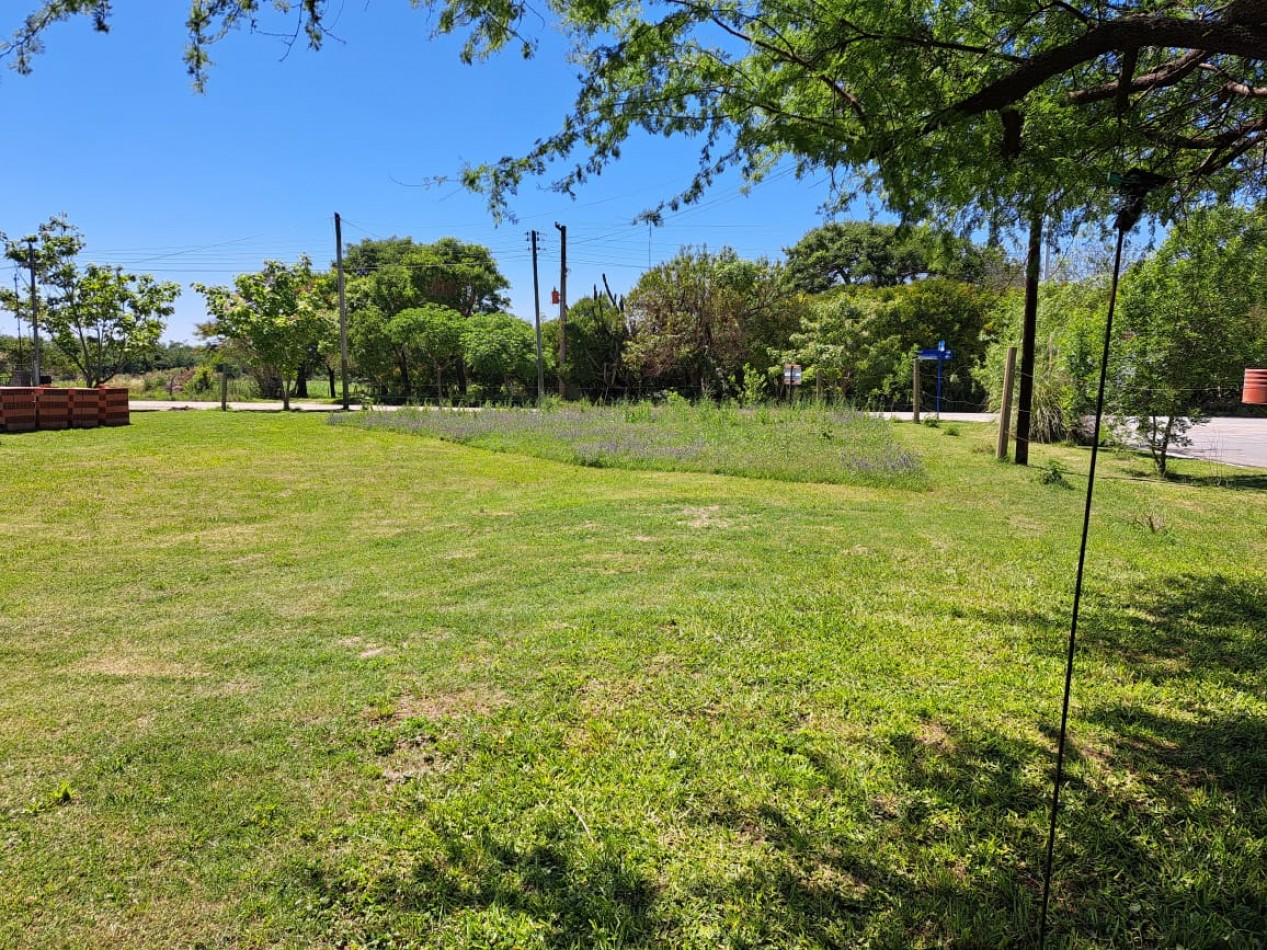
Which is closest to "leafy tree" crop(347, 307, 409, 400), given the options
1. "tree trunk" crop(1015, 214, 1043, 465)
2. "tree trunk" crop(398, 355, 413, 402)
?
"tree trunk" crop(398, 355, 413, 402)

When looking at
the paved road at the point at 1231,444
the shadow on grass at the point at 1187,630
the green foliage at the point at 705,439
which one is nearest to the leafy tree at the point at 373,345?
the green foliage at the point at 705,439

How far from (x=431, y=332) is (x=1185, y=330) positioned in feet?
80.3

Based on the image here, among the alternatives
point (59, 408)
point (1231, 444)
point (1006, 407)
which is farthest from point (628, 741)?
point (59, 408)

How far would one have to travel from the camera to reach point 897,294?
25547 millimetres

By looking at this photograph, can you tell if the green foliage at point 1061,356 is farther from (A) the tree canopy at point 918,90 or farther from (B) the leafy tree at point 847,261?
(B) the leafy tree at point 847,261

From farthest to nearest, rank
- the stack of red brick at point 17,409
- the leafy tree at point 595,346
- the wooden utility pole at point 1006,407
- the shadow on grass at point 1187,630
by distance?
the leafy tree at point 595,346 < the stack of red brick at point 17,409 < the wooden utility pole at point 1006,407 < the shadow on grass at point 1187,630

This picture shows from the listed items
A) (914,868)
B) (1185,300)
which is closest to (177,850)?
(914,868)

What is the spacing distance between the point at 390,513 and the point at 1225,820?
A: 6.94m

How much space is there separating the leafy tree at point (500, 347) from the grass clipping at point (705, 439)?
29.1 ft

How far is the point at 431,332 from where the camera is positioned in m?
27.0

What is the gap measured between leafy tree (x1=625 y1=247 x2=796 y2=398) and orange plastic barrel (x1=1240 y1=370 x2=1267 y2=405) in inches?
657

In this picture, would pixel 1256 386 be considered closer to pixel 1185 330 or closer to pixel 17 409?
pixel 1185 330

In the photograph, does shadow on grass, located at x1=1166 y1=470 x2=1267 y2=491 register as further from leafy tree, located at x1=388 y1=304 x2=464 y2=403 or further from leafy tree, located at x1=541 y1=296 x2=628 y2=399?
leafy tree, located at x1=388 y1=304 x2=464 y2=403

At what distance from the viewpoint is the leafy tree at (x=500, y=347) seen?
26.5 meters
